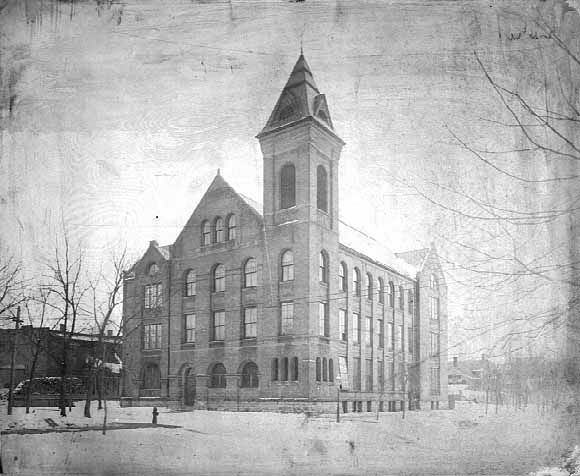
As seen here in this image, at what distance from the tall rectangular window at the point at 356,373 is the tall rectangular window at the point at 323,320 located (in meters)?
0.30

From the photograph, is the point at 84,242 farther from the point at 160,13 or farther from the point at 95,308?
the point at 160,13

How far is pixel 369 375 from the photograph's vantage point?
4.88m

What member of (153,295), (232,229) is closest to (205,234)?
(232,229)

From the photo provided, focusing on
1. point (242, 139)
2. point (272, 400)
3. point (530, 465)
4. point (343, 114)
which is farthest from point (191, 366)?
point (530, 465)

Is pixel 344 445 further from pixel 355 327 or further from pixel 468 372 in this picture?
pixel 468 372

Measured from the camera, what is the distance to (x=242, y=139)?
16.6 ft

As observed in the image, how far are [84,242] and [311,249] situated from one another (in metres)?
1.81

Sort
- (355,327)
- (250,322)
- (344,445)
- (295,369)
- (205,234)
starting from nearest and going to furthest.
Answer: (344,445) → (295,369) → (355,327) → (250,322) → (205,234)

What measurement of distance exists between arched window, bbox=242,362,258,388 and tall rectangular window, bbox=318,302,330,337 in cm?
59

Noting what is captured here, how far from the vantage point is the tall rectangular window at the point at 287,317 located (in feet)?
16.3

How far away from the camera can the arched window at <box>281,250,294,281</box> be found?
5027 mm

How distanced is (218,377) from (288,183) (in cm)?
160

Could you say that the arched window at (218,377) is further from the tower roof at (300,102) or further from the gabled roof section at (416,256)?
the tower roof at (300,102)

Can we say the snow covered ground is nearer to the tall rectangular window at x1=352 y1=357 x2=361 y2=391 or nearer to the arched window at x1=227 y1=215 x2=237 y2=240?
the tall rectangular window at x1=352 y1=357 x2=361 y2=391
